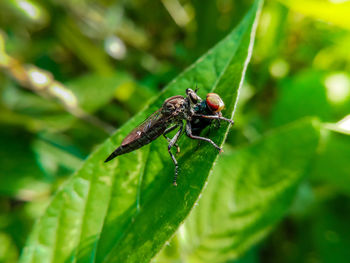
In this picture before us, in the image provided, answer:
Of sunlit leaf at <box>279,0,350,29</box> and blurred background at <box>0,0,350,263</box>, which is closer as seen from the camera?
sunlit leaf at <box>279,0,350,29</box>

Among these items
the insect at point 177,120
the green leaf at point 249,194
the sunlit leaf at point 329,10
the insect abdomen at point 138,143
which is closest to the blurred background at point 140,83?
the sunlit leaf at point 329,10

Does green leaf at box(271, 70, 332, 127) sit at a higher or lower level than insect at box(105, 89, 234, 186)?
lower

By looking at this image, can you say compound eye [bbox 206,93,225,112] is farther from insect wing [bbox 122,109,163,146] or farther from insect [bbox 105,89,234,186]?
insect wing [bbox 122,109,163,146]

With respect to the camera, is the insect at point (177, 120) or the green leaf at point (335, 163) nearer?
the insect at point (177, 120)

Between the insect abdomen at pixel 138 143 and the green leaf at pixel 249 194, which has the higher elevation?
the insect abdomen at pixel 138 143

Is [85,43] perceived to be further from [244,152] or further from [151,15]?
[244,152]

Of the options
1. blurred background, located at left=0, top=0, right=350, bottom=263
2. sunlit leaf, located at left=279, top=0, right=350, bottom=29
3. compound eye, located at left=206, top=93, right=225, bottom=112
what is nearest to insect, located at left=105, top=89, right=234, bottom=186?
compound eye, located at left=206, top=93, right=225, bottom=112

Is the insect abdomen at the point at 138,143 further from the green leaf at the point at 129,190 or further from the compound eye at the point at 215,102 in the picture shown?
the compound eye at the point at 215,102
